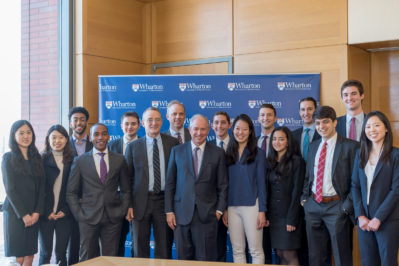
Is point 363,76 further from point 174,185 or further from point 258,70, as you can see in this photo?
point 174,185

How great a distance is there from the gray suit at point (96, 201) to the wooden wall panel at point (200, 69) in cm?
257

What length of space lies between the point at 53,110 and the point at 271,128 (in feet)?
9.97

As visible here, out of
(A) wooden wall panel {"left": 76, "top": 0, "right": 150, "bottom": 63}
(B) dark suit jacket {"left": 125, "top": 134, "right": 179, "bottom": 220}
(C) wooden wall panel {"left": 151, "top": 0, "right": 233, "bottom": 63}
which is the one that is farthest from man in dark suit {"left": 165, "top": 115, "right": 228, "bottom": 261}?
(A) wooden wall panel {"left": 76, "top": 0, "right": 150, "bottom": 63}

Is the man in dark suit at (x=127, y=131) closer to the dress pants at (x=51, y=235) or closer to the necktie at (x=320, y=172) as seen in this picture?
the dress pants at (x=51, y=235)

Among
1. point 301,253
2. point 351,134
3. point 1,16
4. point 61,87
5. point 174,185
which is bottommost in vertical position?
point 301,253

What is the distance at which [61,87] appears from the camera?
6.34m

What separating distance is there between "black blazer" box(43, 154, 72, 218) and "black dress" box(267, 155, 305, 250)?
2.00 m

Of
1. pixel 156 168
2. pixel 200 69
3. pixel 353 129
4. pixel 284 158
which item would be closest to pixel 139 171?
pixel 156 168

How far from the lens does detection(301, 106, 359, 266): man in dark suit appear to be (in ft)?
13.5

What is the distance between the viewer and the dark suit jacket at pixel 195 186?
4332 millimetres

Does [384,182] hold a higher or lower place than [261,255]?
higher

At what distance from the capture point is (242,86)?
591 centimetres

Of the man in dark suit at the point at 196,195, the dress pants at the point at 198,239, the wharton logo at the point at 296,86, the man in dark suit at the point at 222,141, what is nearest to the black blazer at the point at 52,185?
the man in dark suit at the point at 196,195

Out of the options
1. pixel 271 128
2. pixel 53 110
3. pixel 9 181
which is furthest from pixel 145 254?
pixel 53 110
